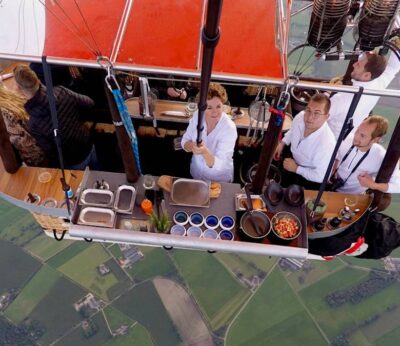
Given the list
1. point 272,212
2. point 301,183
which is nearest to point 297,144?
point 301,183

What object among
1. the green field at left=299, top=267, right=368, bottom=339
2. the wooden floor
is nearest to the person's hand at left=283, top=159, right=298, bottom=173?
the wooden floor

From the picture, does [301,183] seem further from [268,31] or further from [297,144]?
[268,31]

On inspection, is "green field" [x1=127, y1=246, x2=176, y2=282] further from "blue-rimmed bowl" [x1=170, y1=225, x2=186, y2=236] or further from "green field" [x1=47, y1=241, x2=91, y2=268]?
"blue-rimmed bowl" [x1=170, y1=225, x2=186, y2=236]

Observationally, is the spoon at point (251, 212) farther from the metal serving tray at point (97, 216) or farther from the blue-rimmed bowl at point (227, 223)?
the metal serving tray at point (97, 216)

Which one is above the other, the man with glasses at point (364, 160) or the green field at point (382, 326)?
the man with glasses at point (364, 160)

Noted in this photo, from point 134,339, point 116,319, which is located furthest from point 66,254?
point 134,339

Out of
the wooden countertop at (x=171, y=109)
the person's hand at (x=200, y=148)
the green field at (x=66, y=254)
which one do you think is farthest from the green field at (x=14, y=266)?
the person's hand at (x=200, y=148)
